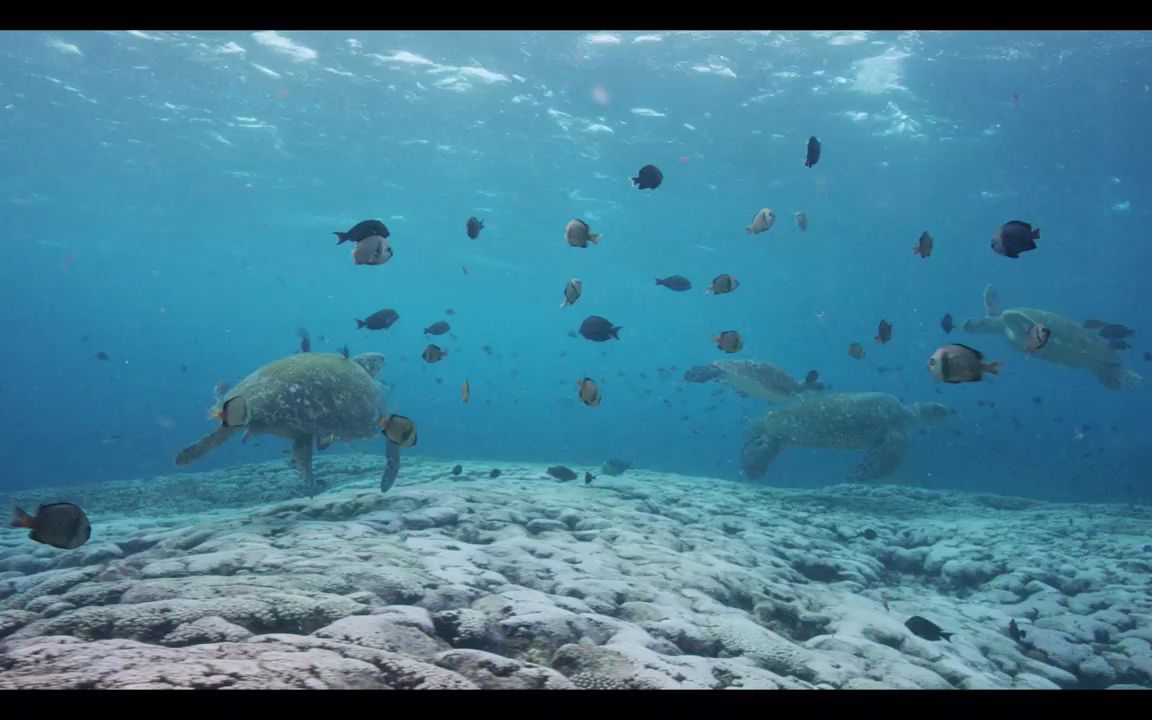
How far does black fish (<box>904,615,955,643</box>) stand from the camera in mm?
5766

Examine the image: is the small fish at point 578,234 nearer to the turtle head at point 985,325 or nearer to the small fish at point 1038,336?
the small fish at point 1038,336

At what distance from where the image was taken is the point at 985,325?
14.2m

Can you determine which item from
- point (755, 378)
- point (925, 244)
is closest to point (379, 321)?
point (755, 378)

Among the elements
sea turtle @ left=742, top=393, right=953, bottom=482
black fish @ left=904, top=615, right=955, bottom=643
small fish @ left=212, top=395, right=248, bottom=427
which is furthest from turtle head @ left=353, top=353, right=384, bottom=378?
sea turtle @ left=742, top=393, right=953, bottom=482

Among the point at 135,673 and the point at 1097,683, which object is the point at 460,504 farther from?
the point at 1097,683

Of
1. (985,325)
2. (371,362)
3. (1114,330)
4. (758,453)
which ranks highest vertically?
(985,325)

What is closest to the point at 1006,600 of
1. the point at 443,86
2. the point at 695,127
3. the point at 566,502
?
the point at 566,502

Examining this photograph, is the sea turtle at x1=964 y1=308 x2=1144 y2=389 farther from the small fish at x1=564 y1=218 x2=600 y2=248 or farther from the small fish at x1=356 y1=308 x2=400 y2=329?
the small fish at x1=356 y1=308 x2=400 y2=329

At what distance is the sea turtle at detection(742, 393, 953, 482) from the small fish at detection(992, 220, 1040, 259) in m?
7.67

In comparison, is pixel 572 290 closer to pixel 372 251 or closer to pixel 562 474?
pixel 372 251

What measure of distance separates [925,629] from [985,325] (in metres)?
11.1

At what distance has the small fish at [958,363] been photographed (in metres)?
5.57

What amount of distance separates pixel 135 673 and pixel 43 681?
1.30ft

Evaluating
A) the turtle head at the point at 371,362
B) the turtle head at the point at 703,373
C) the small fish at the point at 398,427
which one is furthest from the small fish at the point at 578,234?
the turtle head at the point at 703,373
